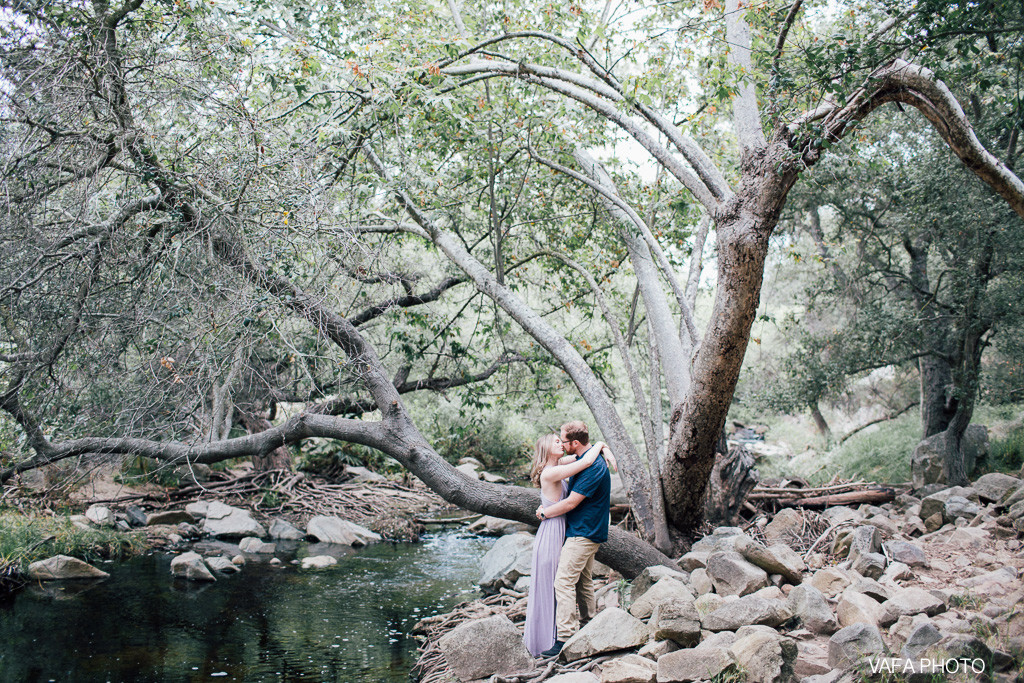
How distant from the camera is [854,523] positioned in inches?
264

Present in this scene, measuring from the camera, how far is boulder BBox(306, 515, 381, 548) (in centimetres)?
1103

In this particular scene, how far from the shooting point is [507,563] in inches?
295

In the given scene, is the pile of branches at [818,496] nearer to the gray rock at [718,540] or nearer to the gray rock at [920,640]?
the gray rock at [718,540]

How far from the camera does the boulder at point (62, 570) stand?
319 inches

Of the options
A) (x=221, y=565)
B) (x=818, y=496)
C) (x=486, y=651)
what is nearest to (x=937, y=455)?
(x=818, y=496)

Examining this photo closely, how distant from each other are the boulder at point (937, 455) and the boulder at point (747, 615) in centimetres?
590

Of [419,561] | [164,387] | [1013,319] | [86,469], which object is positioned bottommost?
[419,561]

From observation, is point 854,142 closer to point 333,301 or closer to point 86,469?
point 333,301

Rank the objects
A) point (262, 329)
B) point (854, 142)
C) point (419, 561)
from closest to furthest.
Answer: point (262, 329)
point (854, 142)
point (419, 561)

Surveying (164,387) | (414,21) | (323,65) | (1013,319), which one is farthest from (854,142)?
(164,387)

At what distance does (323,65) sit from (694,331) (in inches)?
181

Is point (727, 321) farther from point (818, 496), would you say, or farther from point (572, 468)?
point (818, 496)

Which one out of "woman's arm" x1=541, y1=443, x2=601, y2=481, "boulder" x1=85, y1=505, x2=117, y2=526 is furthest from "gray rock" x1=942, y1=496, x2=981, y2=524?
"boulder" x1=85, y1=505, x2=117, y2=526

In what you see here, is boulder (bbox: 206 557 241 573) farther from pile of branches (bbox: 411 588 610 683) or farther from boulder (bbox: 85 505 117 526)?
pile of branches (bbox: 411 588 610 683)
